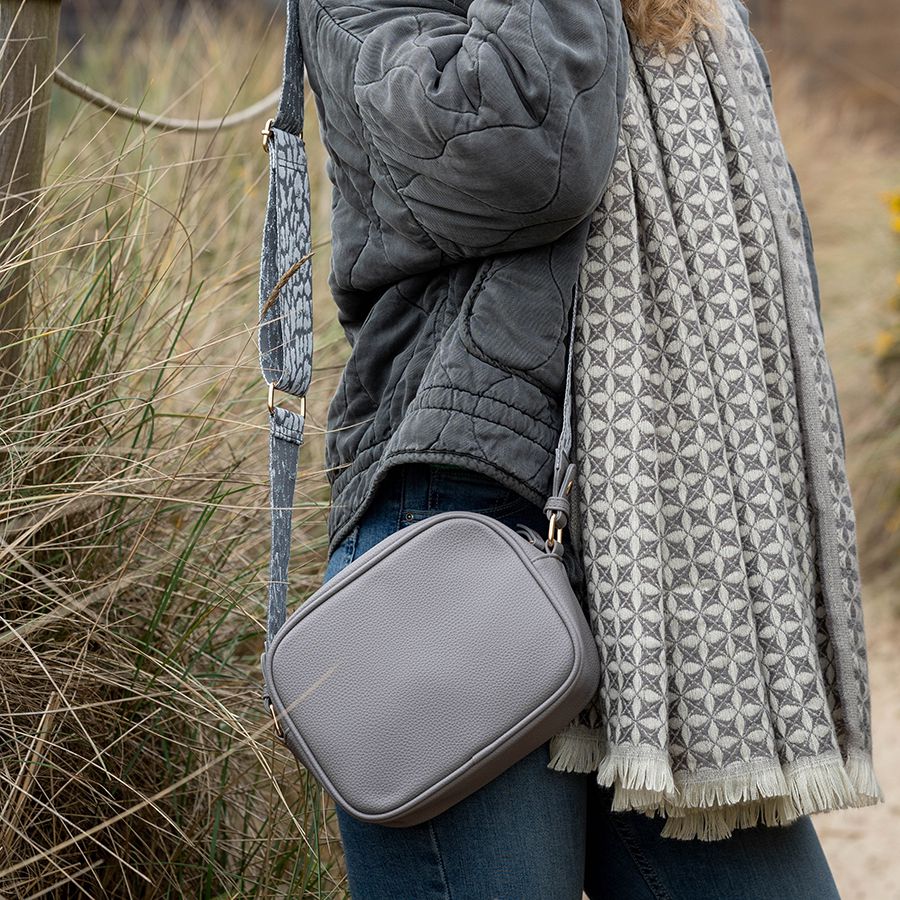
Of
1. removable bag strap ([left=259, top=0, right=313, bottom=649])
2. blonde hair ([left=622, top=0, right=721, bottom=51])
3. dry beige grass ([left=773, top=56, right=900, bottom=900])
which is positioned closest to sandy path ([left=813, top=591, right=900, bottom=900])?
dry beige grass ([left=773, top=56, right=900, bottom=900])

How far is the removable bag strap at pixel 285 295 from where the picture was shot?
143 cm

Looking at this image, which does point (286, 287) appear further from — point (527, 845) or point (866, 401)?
point (866, 401)

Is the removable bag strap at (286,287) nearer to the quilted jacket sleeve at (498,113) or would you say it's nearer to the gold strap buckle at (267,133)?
the gold strap buckle at (267,133)

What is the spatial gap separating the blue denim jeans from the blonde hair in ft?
1.76

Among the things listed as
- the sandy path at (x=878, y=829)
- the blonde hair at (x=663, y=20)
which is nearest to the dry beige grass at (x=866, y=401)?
the sandy path at (x=878, y=829)

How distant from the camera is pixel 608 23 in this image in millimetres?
1233

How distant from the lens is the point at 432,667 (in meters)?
1.20

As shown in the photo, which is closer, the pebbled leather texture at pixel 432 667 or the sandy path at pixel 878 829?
the pebbled leather texture at pixel 432 667

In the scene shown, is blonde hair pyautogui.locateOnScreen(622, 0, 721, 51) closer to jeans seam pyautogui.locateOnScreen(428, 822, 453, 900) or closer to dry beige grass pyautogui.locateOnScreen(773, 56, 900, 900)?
jeans seam pyautogui.locateOnScreen(428, 822, 453, 900)

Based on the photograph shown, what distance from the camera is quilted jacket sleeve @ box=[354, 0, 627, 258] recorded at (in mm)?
1167

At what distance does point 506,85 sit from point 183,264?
5.76 ft

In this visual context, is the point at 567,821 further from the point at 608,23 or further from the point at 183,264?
the point at 183,264

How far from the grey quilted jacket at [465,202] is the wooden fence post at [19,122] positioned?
0.60 metres

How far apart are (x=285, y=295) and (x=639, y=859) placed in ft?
2.58
